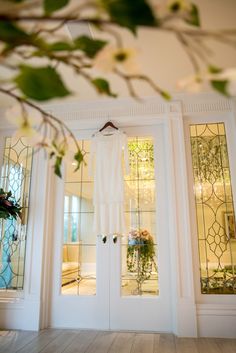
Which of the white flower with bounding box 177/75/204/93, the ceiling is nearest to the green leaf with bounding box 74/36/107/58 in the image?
the white flower with bounding box 177/75/204/93

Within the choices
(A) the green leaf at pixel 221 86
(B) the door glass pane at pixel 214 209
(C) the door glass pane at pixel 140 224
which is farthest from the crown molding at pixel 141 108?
(A) the green leaf at pixel 221 86

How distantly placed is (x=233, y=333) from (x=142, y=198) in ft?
5.12

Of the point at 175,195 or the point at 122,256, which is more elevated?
the point at 175,195

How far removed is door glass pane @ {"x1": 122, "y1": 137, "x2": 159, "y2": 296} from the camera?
9.18 feet

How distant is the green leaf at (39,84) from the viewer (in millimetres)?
354

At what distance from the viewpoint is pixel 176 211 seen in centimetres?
276

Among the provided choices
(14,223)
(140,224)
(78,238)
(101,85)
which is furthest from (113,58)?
(14,223)

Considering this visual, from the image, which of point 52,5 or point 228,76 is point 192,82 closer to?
point 228,76

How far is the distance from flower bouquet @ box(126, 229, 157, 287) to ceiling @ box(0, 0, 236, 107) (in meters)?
1.59

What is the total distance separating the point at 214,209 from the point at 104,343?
1.70 m

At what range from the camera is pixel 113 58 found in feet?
1.37

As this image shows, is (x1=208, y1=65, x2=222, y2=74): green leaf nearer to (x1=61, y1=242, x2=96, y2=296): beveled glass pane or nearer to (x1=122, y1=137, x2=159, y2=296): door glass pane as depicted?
(x1=122, y1=137, x2=159, y2=296): door glass pane

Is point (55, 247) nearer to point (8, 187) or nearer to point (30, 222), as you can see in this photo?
point (30, 222)

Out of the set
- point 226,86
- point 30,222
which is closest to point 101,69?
point 226,86
